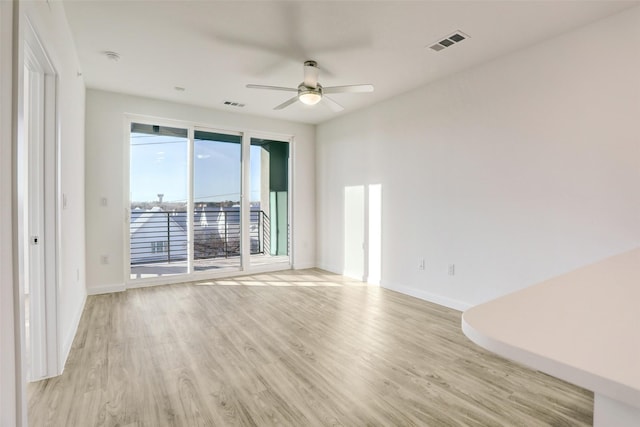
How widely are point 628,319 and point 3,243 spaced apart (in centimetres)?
188

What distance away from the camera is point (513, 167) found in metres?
3.06

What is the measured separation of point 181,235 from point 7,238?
382cm

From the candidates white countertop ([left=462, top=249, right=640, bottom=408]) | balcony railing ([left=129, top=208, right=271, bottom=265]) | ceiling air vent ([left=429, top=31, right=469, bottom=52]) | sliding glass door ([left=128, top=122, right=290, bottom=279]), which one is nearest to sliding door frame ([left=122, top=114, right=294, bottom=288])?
sliding glass door ([left=128, top=122, right=290, bottom=279])

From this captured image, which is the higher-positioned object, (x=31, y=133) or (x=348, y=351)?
(x=31, y=133)

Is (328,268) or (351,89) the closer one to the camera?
(351,89)

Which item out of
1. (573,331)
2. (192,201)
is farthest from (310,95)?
(573,331)

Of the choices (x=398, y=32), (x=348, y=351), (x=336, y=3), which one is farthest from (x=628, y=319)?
(x=398, y=32)

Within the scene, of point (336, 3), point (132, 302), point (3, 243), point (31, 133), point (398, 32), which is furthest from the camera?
point (132, 302)

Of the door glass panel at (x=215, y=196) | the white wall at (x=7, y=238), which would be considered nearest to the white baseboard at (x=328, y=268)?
the door glass panel at (x=215, y=196)

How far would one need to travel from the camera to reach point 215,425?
5.60ft

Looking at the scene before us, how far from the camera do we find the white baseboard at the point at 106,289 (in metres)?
4.09

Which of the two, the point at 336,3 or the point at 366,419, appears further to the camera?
the point at 336,3

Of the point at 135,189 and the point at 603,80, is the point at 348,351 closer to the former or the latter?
the point at 603,80

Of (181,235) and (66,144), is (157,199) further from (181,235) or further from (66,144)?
(66,144)
